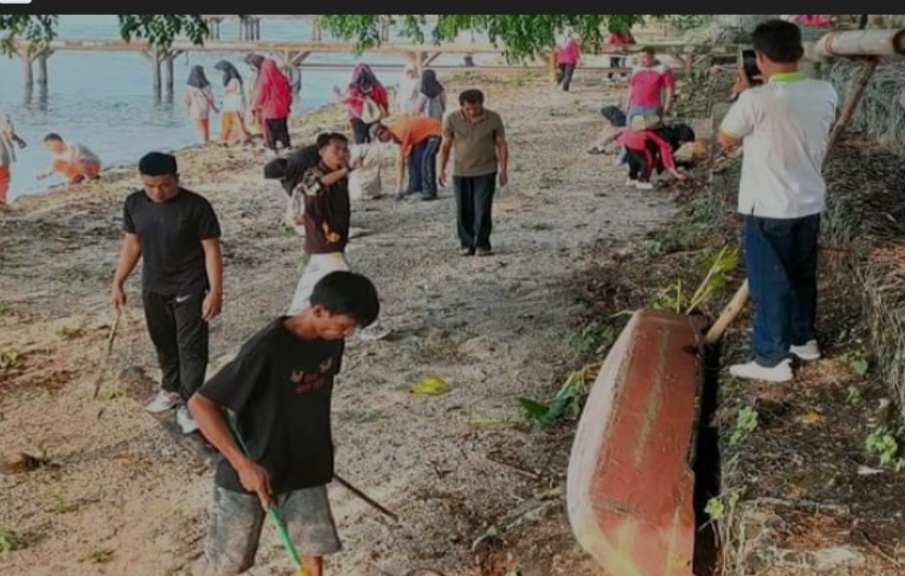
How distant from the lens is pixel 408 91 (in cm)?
576

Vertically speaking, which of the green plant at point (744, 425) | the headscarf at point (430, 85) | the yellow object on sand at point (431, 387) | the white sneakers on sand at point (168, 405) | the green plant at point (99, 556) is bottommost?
the green plant at point (99, 556)

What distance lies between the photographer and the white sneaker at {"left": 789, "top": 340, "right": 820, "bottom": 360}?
101 inches

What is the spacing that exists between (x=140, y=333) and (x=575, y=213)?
2.70 metres

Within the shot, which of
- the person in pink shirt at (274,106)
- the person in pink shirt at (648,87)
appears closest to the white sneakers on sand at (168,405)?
the person in pink shirt at (274,106)

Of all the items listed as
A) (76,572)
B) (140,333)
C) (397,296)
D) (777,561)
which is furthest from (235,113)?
(777,561)

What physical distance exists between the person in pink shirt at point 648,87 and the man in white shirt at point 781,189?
4.52 m

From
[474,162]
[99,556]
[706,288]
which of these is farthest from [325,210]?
[474,162]

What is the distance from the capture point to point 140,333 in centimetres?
354

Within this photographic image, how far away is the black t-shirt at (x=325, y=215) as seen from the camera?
3602 mm

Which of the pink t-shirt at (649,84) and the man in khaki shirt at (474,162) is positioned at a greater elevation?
the pink t-shirt at (649,84)

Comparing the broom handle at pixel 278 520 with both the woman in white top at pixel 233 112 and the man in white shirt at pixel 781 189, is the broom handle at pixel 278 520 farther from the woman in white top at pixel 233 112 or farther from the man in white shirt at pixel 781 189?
the woman in white top at pixel 233 112

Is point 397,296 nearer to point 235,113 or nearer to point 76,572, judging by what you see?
point 235,113

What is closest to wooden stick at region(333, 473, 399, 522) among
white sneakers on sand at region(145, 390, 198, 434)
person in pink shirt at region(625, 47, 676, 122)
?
white sneakers on sand at region(145, 390, 198, 434)

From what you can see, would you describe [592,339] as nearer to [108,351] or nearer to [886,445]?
[108,351]
